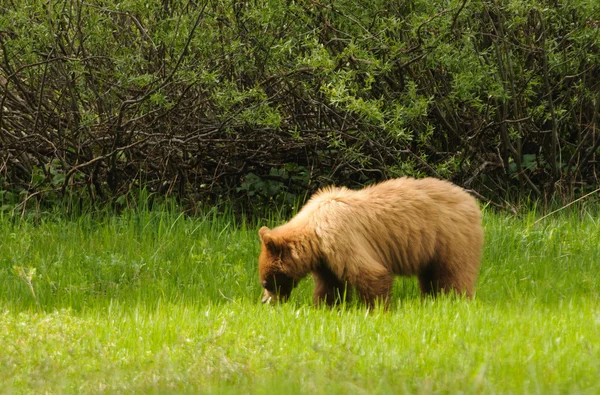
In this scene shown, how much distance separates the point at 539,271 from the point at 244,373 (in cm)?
411

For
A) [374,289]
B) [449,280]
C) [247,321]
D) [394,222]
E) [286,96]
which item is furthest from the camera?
[286,96]

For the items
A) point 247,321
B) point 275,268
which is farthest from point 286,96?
point 247,321

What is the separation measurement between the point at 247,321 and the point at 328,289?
1108 millimetres

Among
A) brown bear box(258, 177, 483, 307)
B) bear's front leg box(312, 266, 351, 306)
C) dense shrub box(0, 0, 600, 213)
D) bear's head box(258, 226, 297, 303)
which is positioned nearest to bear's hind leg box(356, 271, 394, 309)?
brown bear box(258, 177, 483, 307)

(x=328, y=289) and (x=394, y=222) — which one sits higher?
(x=394, y=222)

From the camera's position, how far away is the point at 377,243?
6.75m

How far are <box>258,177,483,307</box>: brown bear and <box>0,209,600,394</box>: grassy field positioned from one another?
24 cm

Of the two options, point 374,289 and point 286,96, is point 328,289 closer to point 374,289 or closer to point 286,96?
A: point 374,289

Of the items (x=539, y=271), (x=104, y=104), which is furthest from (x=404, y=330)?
(x=104, y=104)

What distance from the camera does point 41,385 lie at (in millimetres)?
4414

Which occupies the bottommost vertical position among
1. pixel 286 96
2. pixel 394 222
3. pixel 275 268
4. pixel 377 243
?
pixel 275 268

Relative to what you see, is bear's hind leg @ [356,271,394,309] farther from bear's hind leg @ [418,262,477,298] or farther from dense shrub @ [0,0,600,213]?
dense shrub @ [0,0,600,213]

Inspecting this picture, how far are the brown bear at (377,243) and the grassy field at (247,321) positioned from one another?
0.80ft

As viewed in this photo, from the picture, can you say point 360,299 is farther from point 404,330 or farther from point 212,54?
point 212,54
